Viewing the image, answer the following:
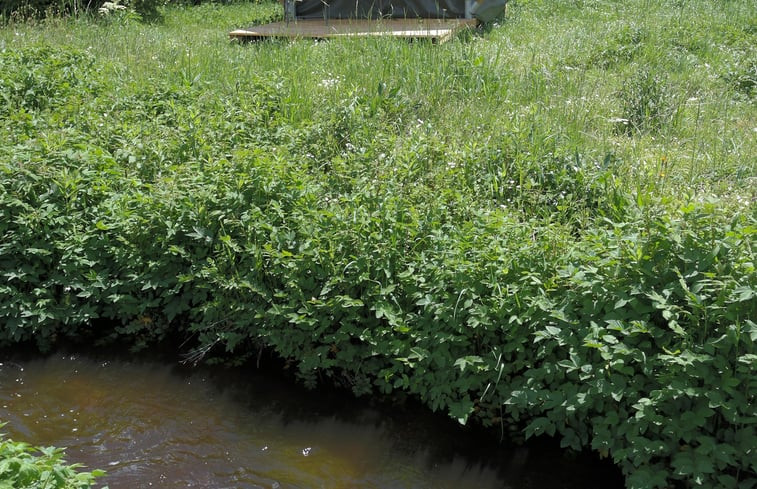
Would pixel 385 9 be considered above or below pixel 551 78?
above

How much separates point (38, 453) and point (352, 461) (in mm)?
1884

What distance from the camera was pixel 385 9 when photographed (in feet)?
43.2

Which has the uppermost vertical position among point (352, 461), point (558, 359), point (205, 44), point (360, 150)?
point (205, 44)

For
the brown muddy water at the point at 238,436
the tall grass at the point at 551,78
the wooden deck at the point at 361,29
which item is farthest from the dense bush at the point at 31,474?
the wooden deck at the point at 361,29

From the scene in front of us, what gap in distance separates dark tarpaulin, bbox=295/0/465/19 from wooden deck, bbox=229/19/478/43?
35 centimetres

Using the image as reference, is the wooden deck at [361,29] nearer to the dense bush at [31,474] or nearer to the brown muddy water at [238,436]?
the brown muddy water at [238,436]

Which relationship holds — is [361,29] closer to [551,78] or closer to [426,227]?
[551,78]

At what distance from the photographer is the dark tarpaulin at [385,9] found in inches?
501

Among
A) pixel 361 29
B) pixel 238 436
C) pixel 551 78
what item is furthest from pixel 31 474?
pixel 361 29

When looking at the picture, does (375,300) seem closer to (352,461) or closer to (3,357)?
(352,461)

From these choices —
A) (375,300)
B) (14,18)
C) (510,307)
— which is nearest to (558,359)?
(510,307)

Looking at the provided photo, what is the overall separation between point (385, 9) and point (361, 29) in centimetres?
223

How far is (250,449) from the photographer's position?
15.9ft

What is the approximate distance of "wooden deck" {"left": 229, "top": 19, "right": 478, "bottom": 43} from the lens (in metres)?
10.3
